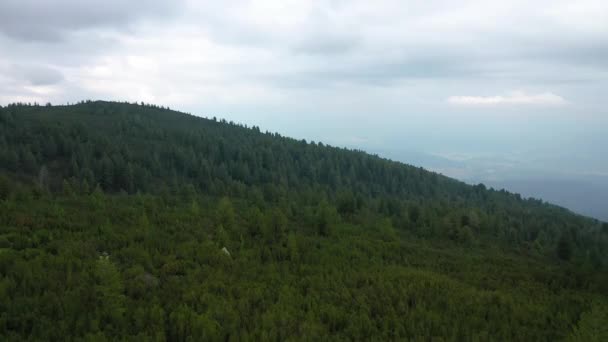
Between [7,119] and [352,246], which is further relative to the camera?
[7,119]

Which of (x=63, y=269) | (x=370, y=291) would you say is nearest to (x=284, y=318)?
(x=370, y=291)

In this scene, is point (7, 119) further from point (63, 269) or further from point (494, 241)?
point (494, 241)

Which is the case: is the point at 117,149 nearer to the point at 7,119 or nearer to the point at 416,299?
the point at 7,119

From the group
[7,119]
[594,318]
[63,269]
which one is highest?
[7,119]

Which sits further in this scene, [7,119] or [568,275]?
[7,119]

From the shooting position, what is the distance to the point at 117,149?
9806 cm

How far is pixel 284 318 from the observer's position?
47.8 ft

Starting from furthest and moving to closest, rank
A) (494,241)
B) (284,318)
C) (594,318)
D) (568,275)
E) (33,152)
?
(33,152), (494,241), (568,275), (594,318), (284,318)

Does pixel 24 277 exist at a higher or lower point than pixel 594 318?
lower

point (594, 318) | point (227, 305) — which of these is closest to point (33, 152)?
point (227, 305)

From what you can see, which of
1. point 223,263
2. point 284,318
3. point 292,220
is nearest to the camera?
point 284,318

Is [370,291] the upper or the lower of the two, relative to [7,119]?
lower

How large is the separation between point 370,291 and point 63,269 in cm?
1526

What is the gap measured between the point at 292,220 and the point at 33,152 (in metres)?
81.9
